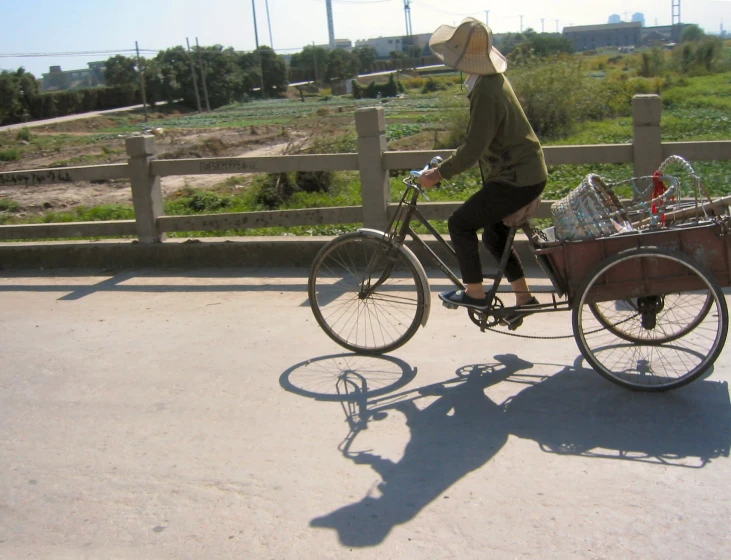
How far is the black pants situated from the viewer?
492cm

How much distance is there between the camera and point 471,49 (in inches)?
188

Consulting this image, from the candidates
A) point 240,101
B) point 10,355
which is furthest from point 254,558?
point 240,101

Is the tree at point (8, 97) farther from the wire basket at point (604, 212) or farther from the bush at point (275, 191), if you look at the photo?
the wire basket at point (604, 212)

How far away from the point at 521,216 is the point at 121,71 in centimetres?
7135

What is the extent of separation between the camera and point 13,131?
42.2 m

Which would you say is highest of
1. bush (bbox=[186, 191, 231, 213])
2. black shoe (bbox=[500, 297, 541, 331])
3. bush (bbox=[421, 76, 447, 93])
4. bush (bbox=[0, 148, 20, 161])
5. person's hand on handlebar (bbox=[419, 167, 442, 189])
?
bush (bbox=[421, 76, 447, 93])

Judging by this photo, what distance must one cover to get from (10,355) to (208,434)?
239 cm

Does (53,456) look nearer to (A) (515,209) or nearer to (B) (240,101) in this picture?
(A) (515,209)

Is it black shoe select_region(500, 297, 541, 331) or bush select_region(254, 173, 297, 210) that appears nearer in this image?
black shoe select_region(500, 297, 541, 331)

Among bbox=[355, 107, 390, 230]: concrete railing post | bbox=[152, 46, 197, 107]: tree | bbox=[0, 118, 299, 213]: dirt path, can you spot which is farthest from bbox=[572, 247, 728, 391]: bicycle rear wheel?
bbox=[152, 46, 197, 107]: tree

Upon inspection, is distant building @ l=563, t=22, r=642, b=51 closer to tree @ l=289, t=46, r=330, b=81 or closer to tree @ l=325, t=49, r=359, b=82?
tree @ l=325, t=49, r=359, b=82

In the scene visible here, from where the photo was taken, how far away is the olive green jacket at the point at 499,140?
477 centimetres

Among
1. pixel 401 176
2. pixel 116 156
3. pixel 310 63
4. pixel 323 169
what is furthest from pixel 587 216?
pixel 310 63

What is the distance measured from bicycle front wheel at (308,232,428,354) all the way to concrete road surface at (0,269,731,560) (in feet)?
0.48
